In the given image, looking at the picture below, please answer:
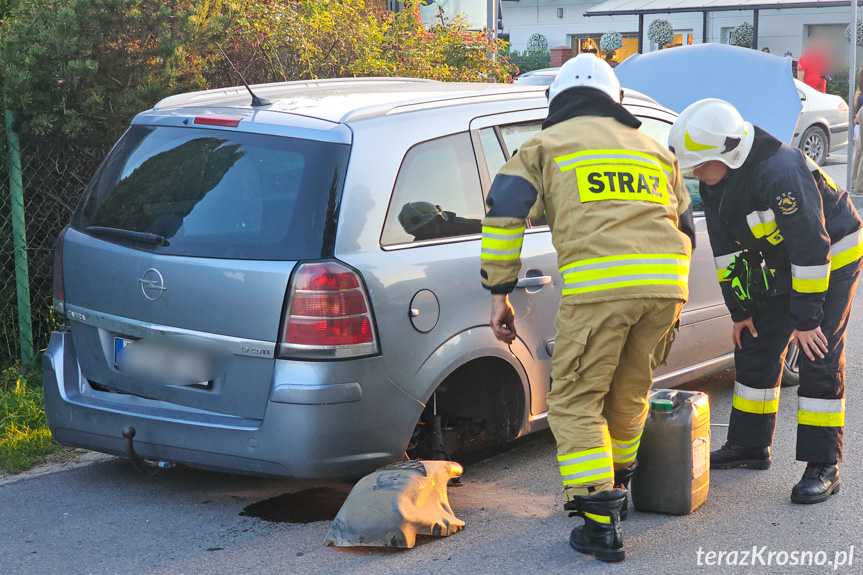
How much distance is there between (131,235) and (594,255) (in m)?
1.80

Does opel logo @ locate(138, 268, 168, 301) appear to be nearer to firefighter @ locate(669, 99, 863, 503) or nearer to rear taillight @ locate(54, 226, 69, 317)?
rear taillight @ locate(54, 226, 69, 317)

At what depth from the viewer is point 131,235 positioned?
155 inches

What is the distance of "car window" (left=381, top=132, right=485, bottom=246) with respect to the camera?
3865 millimetres

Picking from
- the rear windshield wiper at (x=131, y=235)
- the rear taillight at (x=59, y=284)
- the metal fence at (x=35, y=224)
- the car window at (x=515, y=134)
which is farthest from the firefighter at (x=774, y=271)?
the metal fence at (x=35, y=224)

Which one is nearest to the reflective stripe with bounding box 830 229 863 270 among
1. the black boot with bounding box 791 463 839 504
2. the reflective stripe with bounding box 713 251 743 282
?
the reflective stripe with bounding box 713 251 743 282

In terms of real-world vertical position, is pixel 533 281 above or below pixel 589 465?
above

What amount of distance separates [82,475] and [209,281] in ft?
4.66

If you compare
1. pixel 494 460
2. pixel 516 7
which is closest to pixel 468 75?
pixel 494 460

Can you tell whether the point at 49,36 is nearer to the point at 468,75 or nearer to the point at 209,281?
the point at 209,281

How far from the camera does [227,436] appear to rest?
370cm

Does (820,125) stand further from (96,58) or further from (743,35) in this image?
(743,35)

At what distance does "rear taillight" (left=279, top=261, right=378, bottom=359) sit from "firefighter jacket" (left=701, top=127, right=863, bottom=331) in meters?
1.70

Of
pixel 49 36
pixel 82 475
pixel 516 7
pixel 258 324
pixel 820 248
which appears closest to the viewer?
pixel 258 324

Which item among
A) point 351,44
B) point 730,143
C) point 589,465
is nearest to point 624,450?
point 589,465
